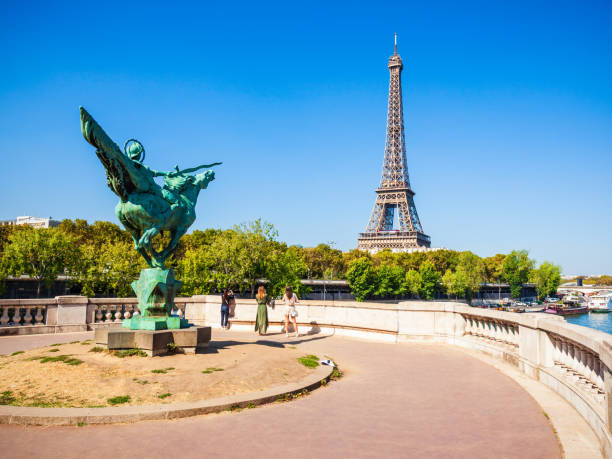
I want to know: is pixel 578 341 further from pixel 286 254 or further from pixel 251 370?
pixel 286 254

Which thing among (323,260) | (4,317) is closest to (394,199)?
(323,260)

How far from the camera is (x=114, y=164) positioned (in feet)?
34.4

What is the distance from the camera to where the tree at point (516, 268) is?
10725 cm

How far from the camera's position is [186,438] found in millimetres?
6316

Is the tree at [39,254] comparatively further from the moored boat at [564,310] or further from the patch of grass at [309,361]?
the moored boat at [564,310]

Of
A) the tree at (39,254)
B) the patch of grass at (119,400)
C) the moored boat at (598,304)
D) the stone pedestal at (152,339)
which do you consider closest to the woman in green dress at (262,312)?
the stone pedestal at (152,339)

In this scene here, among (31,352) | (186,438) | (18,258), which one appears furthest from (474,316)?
(18,258)

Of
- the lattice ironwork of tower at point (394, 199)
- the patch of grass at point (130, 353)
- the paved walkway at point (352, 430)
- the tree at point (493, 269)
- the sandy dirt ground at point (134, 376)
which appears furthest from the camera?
the lattice ironwork of tower at point (394, 199)

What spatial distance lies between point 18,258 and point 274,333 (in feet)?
146

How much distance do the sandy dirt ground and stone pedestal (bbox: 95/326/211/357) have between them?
278mm

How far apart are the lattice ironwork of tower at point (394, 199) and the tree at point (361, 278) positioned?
34.4 metres

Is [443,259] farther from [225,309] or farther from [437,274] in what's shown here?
[225,309]

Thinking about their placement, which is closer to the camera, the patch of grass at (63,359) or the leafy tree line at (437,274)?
the patch of grass at (63,359)

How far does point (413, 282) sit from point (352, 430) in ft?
313
